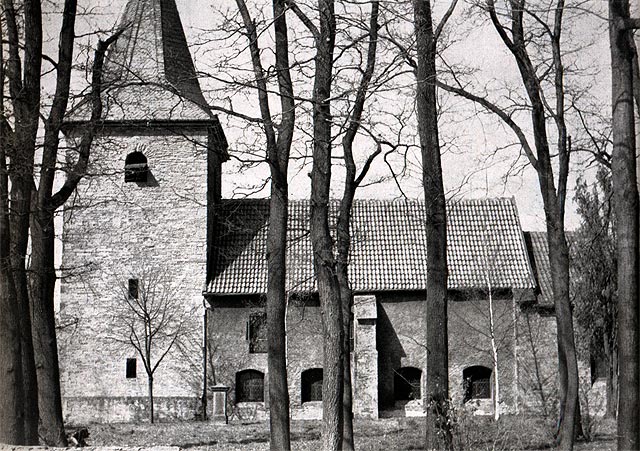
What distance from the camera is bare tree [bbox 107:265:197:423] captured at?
28.1m

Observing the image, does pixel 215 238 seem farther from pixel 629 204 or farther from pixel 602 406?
pixel 629 204

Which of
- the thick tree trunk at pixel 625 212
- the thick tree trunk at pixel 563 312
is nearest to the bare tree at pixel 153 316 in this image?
the thick tree trunk at pixel 563 312

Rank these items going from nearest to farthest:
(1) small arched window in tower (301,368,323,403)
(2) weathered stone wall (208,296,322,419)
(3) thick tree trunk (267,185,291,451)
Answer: (3) thick tree trunk (267,185,291,451)
(2) weathered stone wall (208,296,322,419)
(1) small arched window in tower (301,368,323,403)

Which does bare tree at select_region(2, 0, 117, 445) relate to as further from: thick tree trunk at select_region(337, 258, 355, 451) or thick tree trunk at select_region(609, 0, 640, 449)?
thick tree trunk at select_region(609, 0, 640, 449)

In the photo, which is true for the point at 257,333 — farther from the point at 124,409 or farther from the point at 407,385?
the point at 407,385

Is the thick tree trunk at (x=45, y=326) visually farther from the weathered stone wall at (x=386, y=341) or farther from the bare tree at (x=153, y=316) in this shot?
the weathered stone wall at (x=386, y=341)

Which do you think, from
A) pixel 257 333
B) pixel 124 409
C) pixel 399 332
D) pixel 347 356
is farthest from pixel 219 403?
pixel 347 356

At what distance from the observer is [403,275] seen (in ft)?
95.3

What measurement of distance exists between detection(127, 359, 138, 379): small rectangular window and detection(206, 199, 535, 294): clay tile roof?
3367mm

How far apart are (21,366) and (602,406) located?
72.1 ft

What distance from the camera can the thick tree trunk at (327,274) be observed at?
10.8 meters

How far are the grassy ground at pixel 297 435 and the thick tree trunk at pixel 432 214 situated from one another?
1743 mm

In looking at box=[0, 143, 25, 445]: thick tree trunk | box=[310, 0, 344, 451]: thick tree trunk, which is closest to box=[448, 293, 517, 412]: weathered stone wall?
box=[310, 0, 344, 451]: thick tree trunk

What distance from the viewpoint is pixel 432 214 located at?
1221 cm
